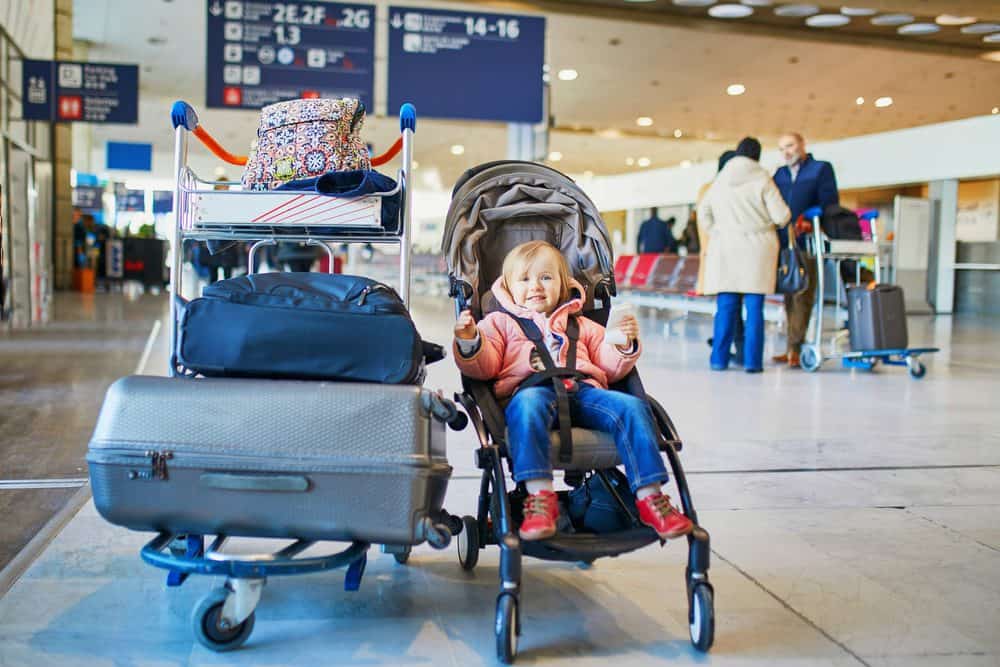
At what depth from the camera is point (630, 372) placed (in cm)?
255

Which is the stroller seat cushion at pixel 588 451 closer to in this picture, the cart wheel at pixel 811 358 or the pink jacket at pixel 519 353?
the pink jacket at pixel 519 353

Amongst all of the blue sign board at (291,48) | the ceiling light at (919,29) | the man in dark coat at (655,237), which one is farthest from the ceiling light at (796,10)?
the blue sign board at (291,48)

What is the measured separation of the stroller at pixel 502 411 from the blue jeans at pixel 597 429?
4 cm

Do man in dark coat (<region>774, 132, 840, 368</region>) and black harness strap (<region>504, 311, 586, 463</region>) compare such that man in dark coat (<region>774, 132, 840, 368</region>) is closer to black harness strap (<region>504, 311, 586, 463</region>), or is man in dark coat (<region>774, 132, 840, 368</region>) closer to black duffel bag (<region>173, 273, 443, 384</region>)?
black harness strap (<region>504, 311, 586, 463</region>)

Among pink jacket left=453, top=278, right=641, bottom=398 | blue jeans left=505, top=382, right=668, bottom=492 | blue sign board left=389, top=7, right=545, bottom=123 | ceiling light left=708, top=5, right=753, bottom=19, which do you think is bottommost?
blue jeans left=505, top=382, right=668, bottom=492

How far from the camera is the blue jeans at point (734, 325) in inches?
273

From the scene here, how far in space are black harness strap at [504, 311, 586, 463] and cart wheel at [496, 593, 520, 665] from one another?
1.18ft

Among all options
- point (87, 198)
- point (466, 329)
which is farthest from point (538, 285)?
point (87, 198)

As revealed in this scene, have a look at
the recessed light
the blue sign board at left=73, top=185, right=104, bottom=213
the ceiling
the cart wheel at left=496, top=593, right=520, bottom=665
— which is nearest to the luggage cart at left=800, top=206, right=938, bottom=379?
the cart wheel at left=496, top=593, right=520, bottom=665

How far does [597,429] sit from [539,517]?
29 centimetres

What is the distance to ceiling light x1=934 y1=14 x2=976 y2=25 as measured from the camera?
14.3m

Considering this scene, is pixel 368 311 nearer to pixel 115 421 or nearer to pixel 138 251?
pixel 115 421

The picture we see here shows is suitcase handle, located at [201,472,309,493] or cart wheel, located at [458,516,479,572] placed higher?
suitcase handle, located at [201,472,309,493]

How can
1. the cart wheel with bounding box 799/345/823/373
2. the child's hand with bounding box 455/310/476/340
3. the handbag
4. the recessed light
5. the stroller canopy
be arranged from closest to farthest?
1. the child's hand with bounding box 455/310/476/340
2. the stroller canopy
3. the handbag
4. the cart wheel with bounding box 799/345/823/373
5. the recessed light
